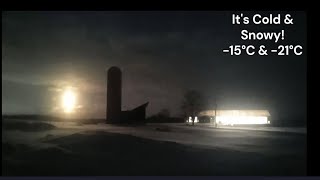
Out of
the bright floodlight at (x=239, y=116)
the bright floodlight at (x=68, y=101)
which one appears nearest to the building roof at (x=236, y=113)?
the bright floodlight at (x=239, y=116)

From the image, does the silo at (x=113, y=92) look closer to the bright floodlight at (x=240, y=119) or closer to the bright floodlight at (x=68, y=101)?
the bright floodlight at (x=68, y=101)

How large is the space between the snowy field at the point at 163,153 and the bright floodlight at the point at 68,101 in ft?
0.64

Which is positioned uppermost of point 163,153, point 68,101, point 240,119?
point 68,101

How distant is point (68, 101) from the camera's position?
5.16m

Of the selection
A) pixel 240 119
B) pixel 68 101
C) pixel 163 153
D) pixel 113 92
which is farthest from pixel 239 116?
pixel 68 101

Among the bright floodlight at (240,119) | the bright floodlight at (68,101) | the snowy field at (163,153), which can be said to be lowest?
the snowy field at (163,153)

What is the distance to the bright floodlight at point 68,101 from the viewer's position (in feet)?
16.9

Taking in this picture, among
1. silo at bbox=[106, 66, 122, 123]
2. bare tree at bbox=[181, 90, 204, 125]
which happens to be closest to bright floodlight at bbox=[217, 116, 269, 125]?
bare tree at bbox=[181, 90, 204, 125]

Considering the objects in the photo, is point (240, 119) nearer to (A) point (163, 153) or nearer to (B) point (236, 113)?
(B) point (236, 113)

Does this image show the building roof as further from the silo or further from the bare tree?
the silo

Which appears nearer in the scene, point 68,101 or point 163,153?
point 163,153

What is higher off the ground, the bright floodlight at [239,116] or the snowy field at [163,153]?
the bright floodlight at [239,116]

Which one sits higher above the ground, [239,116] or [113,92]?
[113,92]

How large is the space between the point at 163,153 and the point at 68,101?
0.91 metres
